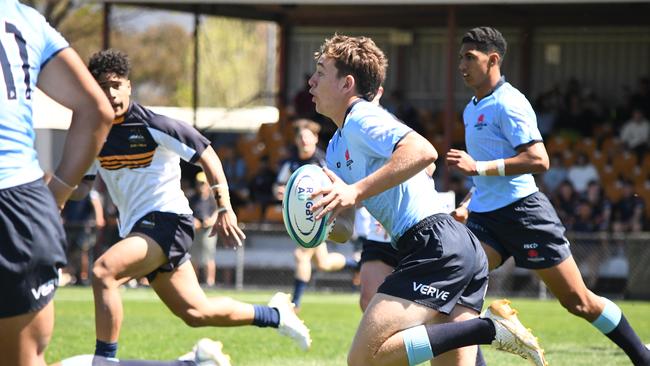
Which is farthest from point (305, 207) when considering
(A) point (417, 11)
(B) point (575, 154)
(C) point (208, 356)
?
(A) point (417, 11)

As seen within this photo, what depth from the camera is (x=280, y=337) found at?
33.2ft

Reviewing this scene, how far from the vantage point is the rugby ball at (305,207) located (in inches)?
199

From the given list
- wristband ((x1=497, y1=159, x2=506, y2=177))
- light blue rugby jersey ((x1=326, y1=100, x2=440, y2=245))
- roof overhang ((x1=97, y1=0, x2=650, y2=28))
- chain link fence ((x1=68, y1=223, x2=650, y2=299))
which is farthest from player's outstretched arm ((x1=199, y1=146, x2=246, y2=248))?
roof overhang ((x1=97, y1=0, x2=650, y2=28))

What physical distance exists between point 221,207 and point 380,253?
179 cm

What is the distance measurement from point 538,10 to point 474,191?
1497 centimetres

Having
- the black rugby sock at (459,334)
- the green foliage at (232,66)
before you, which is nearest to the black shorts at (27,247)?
the black rugby sock at (459,334)

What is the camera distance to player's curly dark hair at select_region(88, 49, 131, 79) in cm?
702

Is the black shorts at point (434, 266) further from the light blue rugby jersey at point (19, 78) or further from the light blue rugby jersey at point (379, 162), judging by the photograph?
the light blue rugby jersey at point (19, 78)

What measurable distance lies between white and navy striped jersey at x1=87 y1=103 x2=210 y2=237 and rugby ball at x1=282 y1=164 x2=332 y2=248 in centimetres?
194

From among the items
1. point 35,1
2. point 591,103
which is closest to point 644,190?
point 591,103

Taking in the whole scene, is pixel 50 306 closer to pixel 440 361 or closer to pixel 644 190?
pixel 440 361

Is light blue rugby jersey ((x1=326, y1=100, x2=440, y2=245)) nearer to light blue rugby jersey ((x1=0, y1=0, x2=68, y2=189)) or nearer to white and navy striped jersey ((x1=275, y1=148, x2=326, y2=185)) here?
light blue rugby jersey ((x1=0, y1=0, x2=68, y2=189))

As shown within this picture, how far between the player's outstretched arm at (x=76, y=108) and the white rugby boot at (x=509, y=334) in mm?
2488

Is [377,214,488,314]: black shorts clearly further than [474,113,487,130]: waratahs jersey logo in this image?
No
